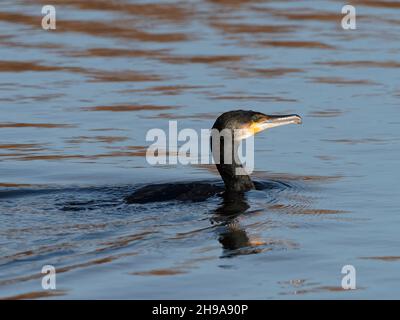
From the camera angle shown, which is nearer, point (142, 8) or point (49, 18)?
point (49, 18)

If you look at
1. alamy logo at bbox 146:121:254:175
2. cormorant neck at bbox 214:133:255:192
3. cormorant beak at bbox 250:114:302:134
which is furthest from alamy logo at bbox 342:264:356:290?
cormorant beak at bbox 250:114:302:134

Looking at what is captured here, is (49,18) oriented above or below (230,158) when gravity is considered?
above

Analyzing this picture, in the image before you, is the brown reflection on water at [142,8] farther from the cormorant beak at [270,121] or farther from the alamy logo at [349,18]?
the cormorant beak at [270,121]

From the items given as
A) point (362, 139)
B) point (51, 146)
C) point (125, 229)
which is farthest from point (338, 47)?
point (125, 229)

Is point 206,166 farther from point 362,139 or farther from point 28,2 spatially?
point 28,2

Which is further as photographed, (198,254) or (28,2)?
(28,2)

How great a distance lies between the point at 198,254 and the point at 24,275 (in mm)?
1273

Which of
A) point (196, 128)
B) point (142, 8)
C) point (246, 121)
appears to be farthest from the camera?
point (142, 8)

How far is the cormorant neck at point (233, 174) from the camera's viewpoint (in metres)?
10.3

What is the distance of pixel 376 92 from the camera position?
13.9 meters

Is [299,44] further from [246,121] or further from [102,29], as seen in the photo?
[246,121]

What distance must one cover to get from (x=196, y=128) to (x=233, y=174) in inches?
88.2

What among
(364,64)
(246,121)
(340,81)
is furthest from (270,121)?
(364,64)

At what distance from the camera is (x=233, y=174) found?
1034cm
